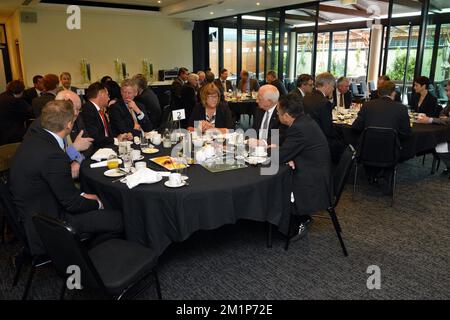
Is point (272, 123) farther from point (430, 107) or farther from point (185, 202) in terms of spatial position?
point (430, 107)

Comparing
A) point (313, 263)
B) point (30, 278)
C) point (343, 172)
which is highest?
point (343, 172)

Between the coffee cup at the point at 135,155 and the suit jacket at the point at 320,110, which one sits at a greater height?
the suit jacket at the point at 320,110

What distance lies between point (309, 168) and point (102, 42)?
9.33 m

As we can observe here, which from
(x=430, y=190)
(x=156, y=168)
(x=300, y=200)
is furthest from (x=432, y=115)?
(x=156, y=168)

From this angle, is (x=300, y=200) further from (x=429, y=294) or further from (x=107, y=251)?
(x=107, y=251)

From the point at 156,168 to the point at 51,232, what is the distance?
115 cm

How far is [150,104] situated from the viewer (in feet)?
18.5

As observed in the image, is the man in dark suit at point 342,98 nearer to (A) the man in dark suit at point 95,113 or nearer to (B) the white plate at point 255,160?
(B) the white plate at point 255,160

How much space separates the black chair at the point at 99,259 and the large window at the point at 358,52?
10380mm

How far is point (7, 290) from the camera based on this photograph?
2576 mm

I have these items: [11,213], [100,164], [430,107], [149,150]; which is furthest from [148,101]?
[430,107]

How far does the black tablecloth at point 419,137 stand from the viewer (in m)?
4.44

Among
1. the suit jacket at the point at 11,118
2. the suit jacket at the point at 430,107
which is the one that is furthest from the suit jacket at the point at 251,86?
the suit jacket at the point at 11,118

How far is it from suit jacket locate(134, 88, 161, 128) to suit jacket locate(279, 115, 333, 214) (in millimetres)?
3179
